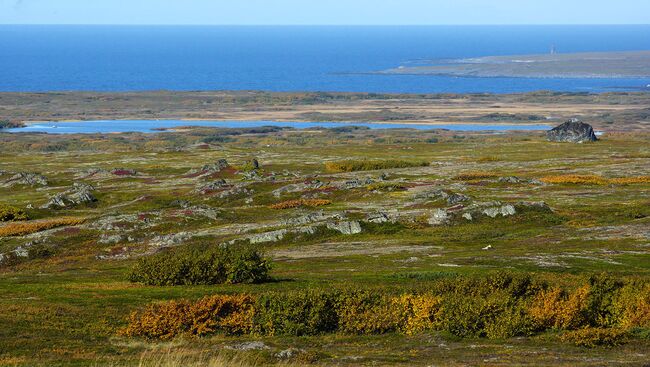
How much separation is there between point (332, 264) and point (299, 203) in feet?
114

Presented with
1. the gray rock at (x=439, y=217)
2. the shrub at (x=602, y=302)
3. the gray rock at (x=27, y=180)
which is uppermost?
the shrub at (x=602, y=302)

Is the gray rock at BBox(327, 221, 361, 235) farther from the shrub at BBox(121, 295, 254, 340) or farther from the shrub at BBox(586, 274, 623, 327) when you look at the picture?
the shrub at BBox(586, 274, 623, 327)

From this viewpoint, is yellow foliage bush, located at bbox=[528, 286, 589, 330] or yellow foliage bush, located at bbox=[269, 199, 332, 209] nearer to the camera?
yellow foliage bush, located at bbox=[528, 286, 589, 330]

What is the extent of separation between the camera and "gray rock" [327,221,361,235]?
78.2 metres

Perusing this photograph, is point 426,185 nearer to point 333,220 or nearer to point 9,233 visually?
point 333,220

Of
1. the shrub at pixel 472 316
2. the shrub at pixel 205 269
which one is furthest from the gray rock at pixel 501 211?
the shrub at pixel 472 316

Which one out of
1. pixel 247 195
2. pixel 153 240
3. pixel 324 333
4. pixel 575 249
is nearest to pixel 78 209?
pixel 247 195

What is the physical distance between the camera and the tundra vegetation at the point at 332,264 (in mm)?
36500

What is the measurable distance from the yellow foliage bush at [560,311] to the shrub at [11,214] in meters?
63.4

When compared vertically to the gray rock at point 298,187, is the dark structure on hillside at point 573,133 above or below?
below

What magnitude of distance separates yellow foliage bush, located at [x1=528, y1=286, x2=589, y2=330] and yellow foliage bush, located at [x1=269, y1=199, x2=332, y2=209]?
5571 centimetres

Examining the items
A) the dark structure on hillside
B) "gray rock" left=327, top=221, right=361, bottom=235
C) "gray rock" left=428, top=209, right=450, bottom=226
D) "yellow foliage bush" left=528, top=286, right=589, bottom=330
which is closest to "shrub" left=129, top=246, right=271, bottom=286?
"yellow foliage bush" left=528, top=286, right=589, bottom=330

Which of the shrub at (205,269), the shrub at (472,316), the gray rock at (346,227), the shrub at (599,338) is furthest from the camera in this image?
the gray rock at (346,227)

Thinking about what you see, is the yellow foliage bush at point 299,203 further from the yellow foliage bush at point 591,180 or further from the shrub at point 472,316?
the shrub at point 472,316
